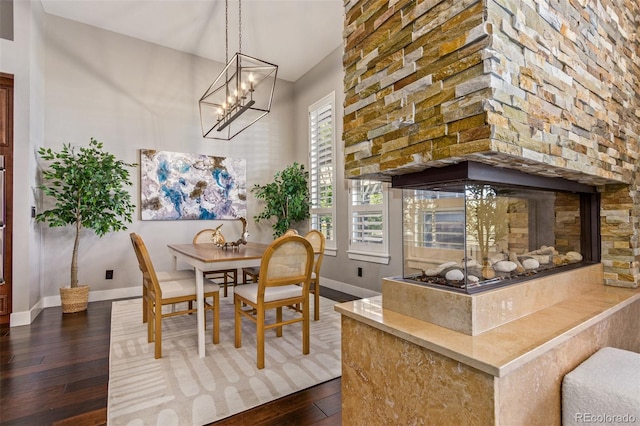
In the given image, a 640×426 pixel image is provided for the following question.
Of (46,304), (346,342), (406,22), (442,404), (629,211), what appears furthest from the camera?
(46,304)

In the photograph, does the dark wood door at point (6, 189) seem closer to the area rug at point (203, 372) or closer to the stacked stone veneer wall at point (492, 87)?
the area rug at point (203, 372)

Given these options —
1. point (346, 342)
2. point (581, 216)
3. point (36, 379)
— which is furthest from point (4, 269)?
point (581, 216)

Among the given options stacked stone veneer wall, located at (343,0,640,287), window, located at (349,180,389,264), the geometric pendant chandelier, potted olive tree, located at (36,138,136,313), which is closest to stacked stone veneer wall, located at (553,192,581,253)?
→ stacked stone veneer wall, located at (343,0,640,287)

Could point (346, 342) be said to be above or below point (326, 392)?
above

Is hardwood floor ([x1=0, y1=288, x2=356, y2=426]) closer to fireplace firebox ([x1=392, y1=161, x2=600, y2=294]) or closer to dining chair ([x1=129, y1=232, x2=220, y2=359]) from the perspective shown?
dining chair ([x1=129, y1=232, x2=220, y2=359])

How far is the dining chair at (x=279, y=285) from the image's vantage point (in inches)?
88.4

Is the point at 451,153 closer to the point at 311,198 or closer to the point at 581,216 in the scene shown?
the point at 581,216

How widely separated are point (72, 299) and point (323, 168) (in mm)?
3535

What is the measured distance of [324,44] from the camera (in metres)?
4.59

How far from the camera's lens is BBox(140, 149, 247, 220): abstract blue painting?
14.4 feet

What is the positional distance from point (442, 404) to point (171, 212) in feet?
14.3

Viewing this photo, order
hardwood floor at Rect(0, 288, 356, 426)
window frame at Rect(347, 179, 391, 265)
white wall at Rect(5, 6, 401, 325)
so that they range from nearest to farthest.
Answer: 1. hardwood floor at Rect(0, 288, 356, 426)
2. white wall at Rect(5, 6, 401, 325)
3. window frame at Rect(347, 179, 391, 265)

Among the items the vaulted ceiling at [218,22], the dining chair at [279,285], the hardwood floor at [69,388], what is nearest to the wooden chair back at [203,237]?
the hardwood floor at [69,388]

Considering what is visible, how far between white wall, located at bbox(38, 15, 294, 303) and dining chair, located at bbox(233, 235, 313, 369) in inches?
101
